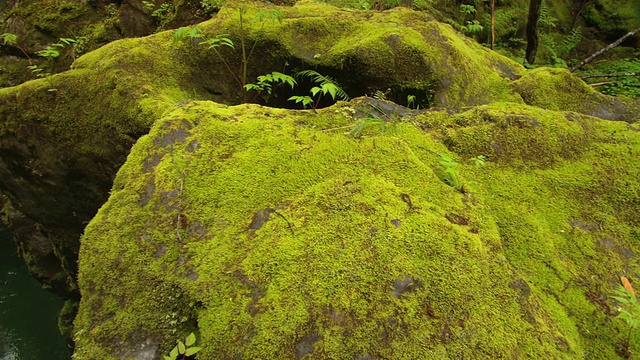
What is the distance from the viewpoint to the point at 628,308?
235cm

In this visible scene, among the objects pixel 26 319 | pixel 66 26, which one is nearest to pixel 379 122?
pixel 66 26

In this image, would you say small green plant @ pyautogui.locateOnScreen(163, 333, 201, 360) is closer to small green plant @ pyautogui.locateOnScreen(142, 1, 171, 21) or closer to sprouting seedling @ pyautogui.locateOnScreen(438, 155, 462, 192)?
sprouting seedling @ pyautogui.locateOnScreen(438, 155, 462, 192)

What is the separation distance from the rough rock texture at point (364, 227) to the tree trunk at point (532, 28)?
368cm

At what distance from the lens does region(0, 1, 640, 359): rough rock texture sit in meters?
2.01

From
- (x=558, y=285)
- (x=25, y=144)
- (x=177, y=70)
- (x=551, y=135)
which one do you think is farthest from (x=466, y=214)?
(x=25, y=144)

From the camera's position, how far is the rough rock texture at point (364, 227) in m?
2.01

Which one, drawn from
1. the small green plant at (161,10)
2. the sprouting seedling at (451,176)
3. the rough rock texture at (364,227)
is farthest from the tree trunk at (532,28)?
the small green plant at (161,10)

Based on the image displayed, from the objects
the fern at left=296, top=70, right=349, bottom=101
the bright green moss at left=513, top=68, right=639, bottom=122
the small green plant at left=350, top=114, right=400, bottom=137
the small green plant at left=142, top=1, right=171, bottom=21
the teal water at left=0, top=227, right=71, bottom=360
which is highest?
the small green plant at left=350, top=114, right=400, bottom=137

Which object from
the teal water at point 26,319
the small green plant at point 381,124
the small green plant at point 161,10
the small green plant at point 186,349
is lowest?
the teal water at point 26,319

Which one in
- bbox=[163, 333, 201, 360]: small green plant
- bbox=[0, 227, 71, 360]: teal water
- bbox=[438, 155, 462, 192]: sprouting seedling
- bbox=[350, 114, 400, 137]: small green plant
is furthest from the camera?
bbox=[0, 227, 71, 360]: teal water

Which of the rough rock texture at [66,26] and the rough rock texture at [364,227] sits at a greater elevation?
the rough rock texture at [364,227]

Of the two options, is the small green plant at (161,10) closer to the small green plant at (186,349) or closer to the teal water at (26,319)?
the small green plant at (186,349)

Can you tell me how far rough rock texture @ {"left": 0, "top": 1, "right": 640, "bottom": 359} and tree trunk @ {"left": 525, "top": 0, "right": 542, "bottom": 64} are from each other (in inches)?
145

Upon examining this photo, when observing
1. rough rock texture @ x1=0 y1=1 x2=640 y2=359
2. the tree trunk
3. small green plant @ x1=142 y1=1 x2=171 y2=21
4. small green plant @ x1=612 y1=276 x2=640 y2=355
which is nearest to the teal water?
rough rock texture @ x1=0 y1=1 x2=640 y2=359
